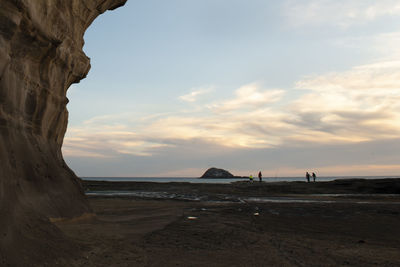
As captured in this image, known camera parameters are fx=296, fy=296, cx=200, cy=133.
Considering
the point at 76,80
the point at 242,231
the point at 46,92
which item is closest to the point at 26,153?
the point at 46,92

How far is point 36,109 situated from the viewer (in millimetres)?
10453

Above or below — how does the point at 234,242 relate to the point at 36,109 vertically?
below

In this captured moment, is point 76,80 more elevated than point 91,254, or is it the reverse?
point 76,80

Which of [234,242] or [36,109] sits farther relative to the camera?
[36,109]

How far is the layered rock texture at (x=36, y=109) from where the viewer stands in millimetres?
6633

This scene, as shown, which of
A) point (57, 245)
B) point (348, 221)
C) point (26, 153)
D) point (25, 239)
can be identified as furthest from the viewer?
point (348, 221)

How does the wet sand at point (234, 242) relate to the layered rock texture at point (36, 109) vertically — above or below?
below

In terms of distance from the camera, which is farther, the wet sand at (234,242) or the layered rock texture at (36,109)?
the wet sand at (234,242)

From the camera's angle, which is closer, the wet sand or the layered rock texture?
the layered rock texture

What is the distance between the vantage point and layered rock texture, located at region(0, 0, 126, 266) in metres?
6.63

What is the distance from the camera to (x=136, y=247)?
795 cm

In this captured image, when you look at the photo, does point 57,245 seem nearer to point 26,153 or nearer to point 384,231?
point 26,153

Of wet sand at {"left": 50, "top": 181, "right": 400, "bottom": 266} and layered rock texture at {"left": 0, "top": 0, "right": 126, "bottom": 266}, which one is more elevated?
layered rock texture at {"left": 0, "top": 0, "right": 126, "bottom": 266}

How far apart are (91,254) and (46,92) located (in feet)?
22.3
